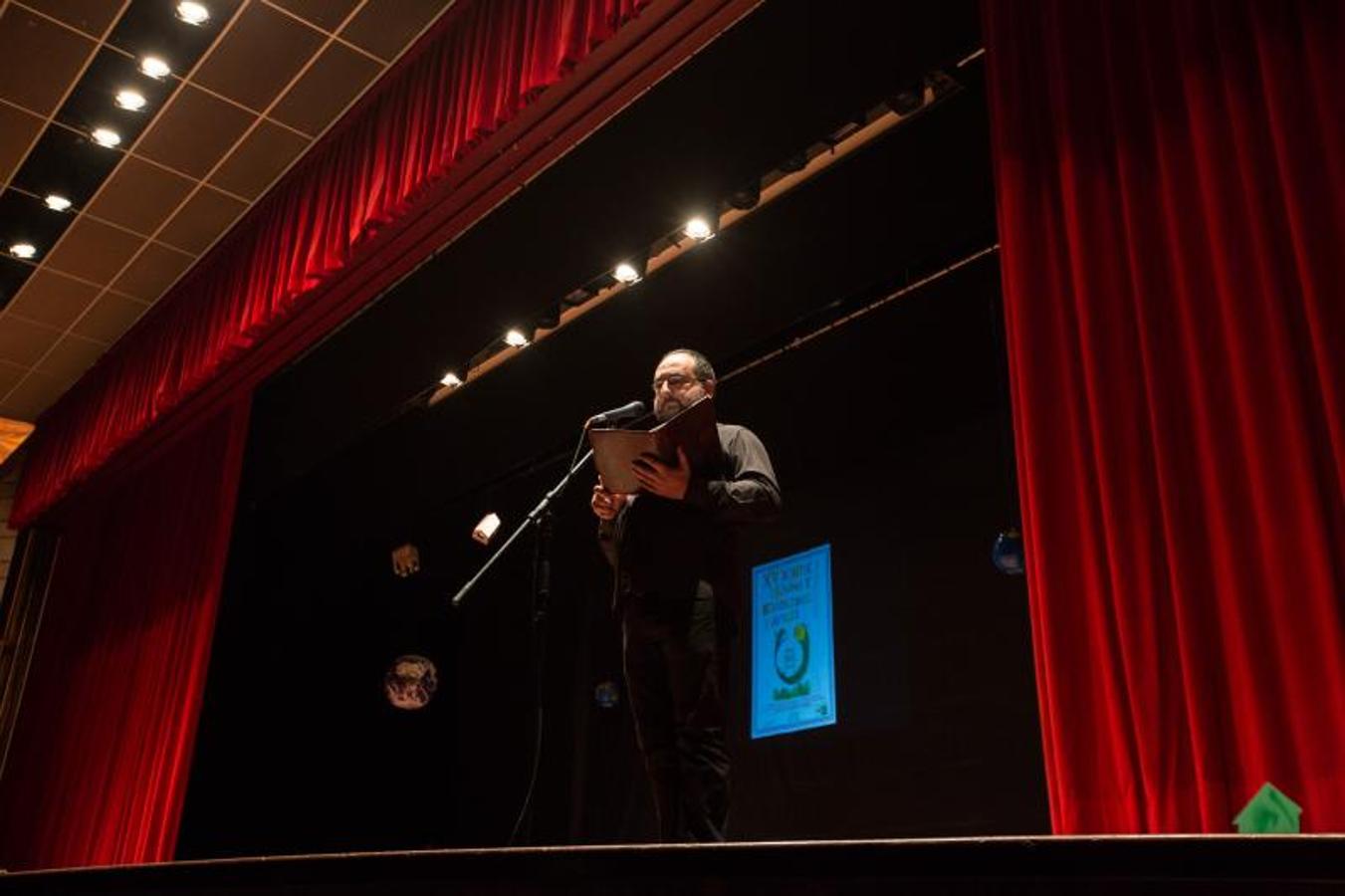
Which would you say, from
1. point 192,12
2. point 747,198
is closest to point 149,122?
point 192,12

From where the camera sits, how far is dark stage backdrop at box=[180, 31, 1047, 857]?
4.60 metres

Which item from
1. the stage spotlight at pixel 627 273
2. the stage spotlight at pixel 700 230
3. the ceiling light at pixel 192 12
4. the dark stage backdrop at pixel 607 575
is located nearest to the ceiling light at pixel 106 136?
the ceiling light at pixel 192 12

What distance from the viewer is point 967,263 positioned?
4809 millimetres

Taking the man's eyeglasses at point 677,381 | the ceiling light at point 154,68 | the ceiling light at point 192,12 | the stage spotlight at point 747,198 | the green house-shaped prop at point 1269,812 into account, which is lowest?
the green house-shaped prop at point 1269,812

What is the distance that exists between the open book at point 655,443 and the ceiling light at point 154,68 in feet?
10.9

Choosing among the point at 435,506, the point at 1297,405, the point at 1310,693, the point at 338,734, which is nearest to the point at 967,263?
the point at 1297,405

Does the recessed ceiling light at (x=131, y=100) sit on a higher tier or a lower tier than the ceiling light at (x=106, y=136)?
higher

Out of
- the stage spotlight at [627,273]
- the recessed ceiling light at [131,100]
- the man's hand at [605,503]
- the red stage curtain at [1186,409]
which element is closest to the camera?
the red stage curtain at [1186,409]

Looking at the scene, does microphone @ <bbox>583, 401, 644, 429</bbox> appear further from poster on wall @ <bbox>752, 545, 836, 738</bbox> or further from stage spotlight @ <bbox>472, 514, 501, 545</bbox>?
poster on wall @ <bbox>752, 545, 836, 738</bbox>

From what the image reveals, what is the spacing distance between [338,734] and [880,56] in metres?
5.62

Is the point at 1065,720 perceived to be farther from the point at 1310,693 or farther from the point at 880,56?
the point at 880,56

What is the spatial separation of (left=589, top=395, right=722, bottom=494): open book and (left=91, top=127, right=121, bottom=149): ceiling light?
3.77 m

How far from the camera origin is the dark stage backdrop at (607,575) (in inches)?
181

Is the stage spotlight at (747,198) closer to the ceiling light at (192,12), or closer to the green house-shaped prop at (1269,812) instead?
the ceiling light at (192,12)
